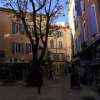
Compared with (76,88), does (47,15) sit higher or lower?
higher

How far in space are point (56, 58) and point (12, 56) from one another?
1413cm

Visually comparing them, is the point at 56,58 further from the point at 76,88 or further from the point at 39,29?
the point at 76,88

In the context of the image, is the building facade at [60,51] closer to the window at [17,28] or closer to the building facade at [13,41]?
the building facade at [13,41]

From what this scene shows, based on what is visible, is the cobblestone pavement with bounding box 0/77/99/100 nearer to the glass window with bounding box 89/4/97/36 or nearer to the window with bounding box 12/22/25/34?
the glass window with bounding box 89/4/97/36

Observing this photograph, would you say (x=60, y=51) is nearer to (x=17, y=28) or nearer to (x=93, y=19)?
(x=17, y=28)

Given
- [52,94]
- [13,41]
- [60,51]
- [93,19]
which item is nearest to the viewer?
[52,94]

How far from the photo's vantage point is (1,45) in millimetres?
47906

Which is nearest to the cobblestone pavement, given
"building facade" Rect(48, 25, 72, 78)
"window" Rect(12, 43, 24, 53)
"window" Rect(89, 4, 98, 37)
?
"window" Rect(89, 4, 98, 37)

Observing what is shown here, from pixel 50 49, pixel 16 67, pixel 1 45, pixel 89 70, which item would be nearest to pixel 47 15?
pixel 89 70

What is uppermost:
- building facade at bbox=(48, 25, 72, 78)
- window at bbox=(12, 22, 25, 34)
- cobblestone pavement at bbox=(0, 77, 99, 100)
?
window at bbox=(12, 22, 25, 34)

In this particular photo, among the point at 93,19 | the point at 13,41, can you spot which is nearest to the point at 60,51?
the point at 13,41

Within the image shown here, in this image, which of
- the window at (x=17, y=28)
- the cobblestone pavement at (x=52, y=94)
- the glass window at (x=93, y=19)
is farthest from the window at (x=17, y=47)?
the glass window at (x=93, y=19)

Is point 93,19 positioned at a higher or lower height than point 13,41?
lower

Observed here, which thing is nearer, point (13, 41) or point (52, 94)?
point (52, 94)
